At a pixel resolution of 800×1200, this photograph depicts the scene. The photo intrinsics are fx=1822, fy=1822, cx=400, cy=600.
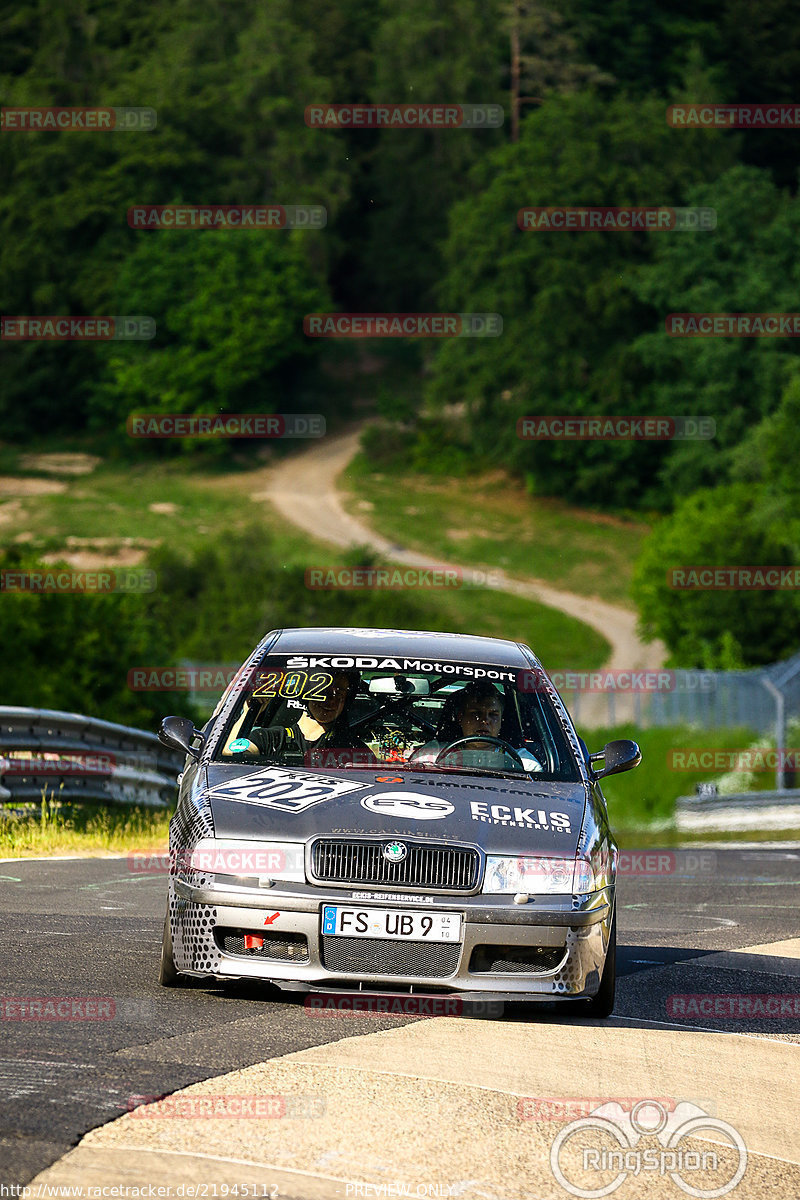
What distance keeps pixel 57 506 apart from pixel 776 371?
1248 inches

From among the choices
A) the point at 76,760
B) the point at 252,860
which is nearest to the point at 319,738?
the point at 252,860

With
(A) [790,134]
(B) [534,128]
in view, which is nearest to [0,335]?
(B) [534,128]

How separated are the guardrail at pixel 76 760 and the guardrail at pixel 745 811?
1033cm

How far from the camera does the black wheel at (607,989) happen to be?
7637 millimetres

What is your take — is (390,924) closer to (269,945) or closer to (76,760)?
(269,945)

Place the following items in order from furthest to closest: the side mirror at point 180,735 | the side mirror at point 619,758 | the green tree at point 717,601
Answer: the green tree at point 717,601 < the side mirror at point 180,735 < the side mirror at point 619,758

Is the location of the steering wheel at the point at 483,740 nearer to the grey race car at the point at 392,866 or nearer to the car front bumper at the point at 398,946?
the grey race car at the point at 392,866

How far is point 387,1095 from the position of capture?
600 cm

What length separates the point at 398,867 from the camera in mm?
7125

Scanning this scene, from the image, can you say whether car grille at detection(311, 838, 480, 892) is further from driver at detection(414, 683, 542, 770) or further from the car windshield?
driver at detection(414, 683, 542, 770)

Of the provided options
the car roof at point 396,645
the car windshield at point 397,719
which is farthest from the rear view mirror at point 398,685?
the car roof at point 396,645

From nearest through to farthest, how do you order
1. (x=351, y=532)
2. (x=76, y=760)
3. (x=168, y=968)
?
(x=168, y=968) < (x=76, y=760) < (x=351, y=532)

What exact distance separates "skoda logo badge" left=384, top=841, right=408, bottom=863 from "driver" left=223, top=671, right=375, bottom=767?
3.35 ft

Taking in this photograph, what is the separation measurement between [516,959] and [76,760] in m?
9.29
